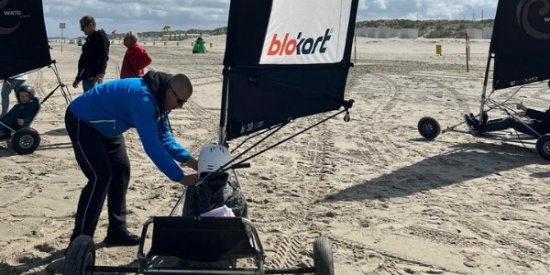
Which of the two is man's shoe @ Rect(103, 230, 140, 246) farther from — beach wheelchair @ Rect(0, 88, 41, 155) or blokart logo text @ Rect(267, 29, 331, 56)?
beach wheelchair @ Rect(0, 88, 41, 155)

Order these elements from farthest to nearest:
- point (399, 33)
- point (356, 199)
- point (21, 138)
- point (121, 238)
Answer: point (399, 33) < point (21, 138) < point (356, 199) < point (121, 238)

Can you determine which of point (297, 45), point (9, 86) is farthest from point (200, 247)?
point (9, 86)

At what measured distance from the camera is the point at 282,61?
14.4ft

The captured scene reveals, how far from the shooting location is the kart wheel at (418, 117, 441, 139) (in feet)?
28.9

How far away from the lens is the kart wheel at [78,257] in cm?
350

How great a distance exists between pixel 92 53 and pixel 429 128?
4.92 m

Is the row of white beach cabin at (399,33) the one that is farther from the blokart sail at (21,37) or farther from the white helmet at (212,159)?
the white helmet at (212,159)

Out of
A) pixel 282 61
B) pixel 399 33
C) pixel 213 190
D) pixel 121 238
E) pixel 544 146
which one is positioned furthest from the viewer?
pixel 399 33

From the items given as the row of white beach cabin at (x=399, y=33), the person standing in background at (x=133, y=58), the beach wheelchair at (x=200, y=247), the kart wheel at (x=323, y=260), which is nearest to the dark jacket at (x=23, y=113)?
the person standing in background at (x=133, y=58)

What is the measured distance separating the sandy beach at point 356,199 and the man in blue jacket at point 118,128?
0.56 m

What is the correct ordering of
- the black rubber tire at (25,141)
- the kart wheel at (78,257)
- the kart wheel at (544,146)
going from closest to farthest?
the kart wheel at (78,257) → the kart wheel at (544,146) → the black rubber tire at (25,141)

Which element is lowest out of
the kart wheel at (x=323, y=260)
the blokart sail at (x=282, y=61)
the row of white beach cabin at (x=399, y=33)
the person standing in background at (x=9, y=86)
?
the kart wheel at (x=323, y=260)

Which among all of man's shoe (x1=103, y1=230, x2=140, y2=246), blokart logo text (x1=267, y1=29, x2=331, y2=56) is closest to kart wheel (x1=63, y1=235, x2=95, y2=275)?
man's shoe (x1=103, y1=230, x2=140, y2=246)

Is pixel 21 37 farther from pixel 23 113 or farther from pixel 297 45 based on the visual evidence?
pixel 297 45
